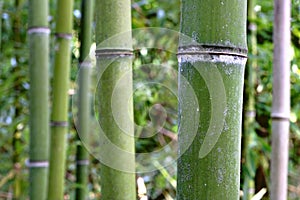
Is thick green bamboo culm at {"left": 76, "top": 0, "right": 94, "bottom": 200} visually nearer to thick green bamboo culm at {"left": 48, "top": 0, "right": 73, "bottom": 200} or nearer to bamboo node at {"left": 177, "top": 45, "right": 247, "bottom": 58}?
thick green bamboo culm at {"left": 48, "top": 0, "right": 73, "bottom": 200}

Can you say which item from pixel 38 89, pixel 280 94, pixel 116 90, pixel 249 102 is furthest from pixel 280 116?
pixel 38 89

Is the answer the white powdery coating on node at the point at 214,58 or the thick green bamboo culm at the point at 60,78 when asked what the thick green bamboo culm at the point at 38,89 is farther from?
the white powdery coating on node at the point at 214,58

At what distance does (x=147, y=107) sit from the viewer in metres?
1.50

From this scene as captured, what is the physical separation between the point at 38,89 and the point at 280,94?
0.54 meters

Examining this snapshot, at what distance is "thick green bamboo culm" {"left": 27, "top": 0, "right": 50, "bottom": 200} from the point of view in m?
1.15

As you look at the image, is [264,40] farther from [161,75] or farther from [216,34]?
[216,34]

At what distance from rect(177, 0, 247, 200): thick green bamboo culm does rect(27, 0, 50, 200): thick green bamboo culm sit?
27.2 inches

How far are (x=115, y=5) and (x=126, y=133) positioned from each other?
0.17 metres

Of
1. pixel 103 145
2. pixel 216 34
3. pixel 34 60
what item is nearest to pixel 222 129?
pixel 216 34

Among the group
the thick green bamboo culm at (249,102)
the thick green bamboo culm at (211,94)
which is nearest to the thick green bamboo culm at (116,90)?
the thick green bamboo culm at (211,94)

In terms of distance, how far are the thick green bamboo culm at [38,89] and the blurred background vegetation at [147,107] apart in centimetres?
10

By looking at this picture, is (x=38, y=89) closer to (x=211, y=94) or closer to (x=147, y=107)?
(x=147, y=107)

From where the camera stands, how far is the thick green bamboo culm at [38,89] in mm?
1150

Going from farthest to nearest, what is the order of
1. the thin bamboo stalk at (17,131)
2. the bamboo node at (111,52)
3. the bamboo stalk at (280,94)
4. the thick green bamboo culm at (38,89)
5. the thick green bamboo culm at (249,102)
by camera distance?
the thin bamboo stalk at (17,131) < the thick green bamboo culm at (249,102) < the thick green bamboo culm at (38,89) < the bamboo stalk at (280,94) < the bamboo node at (111,52)
